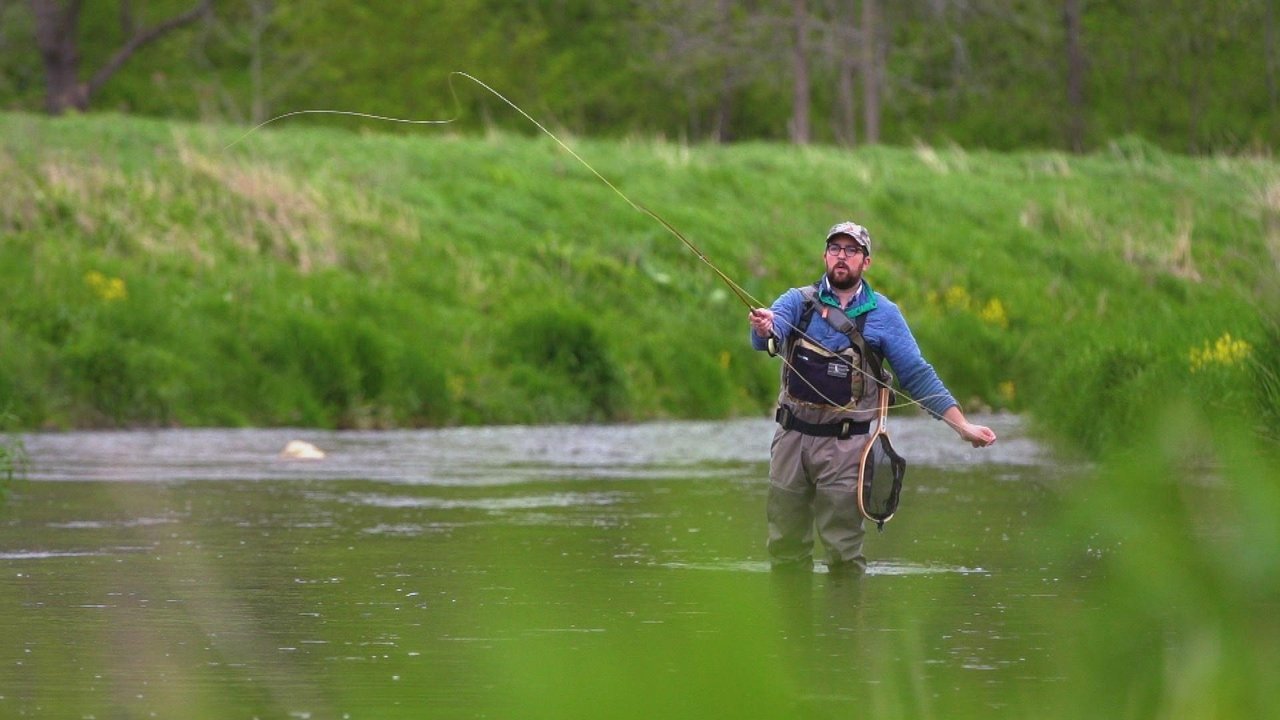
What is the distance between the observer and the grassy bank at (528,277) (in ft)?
64.3

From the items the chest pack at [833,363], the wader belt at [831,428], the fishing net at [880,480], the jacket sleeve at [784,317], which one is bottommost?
the fishing net at [880,480]

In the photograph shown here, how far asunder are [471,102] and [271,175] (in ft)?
110

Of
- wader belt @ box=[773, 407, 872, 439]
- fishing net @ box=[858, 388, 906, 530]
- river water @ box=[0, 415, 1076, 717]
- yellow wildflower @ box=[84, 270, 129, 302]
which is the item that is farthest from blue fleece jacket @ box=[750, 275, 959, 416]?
yellow wildflower @ box=[84, 270, 129, 302]

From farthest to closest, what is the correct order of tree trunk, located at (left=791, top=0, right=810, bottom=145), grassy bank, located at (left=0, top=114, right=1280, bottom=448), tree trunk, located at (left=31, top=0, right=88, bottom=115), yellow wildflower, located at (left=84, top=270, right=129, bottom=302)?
tree trunk, located at (left=791, top=0, right=810, bottom=145), tree trunk, located at (left=31, top=0, right=88, bottom=115), yellow wildflower, located at (left=84, top=270, right=129, bottom=302), grassy bank, located at (left=0, top=114, right=1280, bottom=448)

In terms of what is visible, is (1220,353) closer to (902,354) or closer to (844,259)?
(902,354)

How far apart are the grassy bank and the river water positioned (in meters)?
2.24

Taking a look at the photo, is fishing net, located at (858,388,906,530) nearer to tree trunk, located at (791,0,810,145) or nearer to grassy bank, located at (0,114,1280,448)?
grassy bank, located at (0,114,1280,448)

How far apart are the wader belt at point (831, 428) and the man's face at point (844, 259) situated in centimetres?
57

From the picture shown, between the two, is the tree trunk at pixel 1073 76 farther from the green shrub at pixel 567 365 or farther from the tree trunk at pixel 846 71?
the green shrub at pixel 567 365

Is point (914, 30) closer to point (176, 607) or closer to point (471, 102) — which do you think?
point (471, 102)

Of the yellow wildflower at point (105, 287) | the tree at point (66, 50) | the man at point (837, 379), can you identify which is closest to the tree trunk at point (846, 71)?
the tree at point (66, 50)

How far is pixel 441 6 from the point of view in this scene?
189 ft

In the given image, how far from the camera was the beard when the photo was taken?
9.59 metres

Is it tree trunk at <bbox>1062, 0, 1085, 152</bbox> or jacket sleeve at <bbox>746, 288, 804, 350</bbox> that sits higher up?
tree trunk at <bbox>1062, 0, 1085, 152</bbox>
